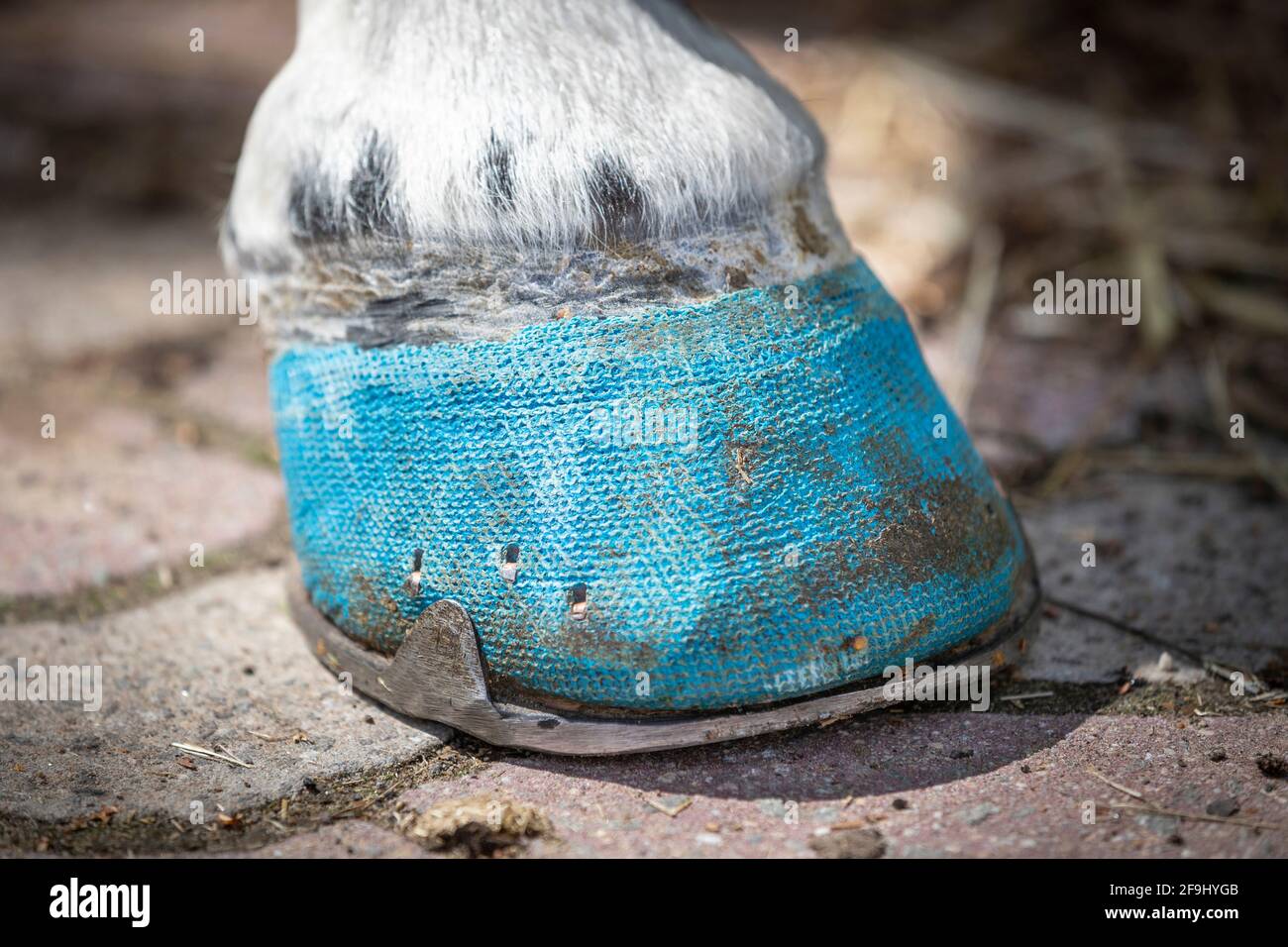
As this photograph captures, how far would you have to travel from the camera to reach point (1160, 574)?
168 cm

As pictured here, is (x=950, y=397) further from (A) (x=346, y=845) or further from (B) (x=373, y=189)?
(A) (x=346, y=845)

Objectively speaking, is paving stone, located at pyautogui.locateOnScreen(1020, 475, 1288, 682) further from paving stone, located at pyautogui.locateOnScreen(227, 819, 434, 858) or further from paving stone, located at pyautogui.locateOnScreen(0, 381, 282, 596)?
paving stone, located at pyautogui.locateOnScreen(0, 381, 282, 596)

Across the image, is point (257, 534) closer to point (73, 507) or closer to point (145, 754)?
point (73, 507)

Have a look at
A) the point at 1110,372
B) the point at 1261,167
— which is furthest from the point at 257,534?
the point at 1261,167

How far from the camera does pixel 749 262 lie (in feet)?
4.20

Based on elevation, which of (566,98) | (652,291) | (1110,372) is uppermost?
(566,98)

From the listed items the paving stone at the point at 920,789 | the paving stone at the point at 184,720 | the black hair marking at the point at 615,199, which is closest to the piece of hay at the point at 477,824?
the paving stone at the point at 920,789

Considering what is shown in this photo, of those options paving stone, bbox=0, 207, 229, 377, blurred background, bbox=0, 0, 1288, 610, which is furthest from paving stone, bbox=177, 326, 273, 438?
paving stone, bbox=0, 207, 229, 377

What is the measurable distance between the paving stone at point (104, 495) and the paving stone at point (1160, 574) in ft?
3.80

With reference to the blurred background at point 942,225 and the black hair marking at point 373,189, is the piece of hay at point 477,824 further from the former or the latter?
the blurred background at point 942,225

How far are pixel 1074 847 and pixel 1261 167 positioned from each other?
2.27m

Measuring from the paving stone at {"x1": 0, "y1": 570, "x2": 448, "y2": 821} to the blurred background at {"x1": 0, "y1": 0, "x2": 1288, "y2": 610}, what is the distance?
0.19m

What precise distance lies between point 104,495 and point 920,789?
4.29 feet

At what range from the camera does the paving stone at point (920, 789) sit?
113 cm
